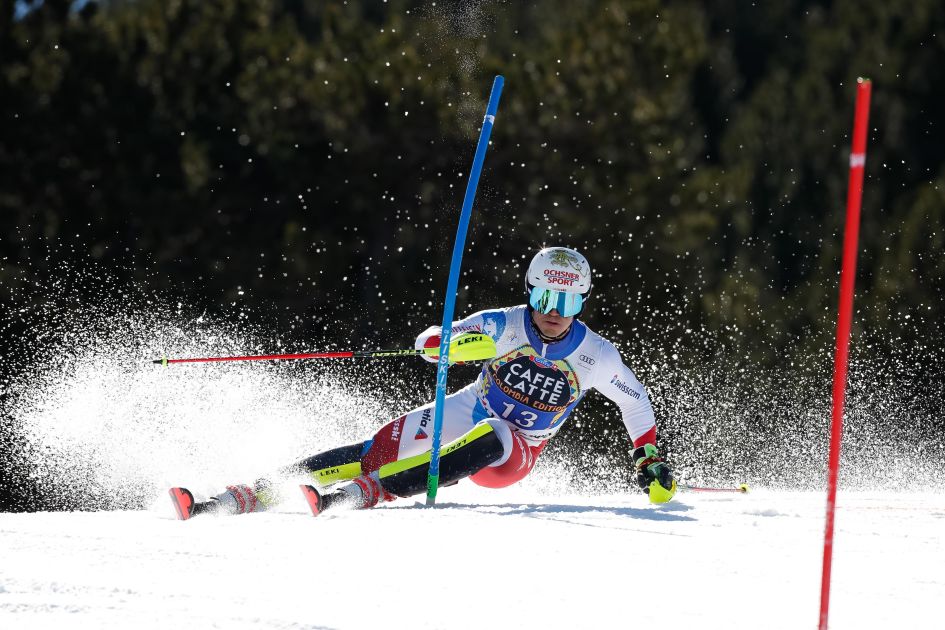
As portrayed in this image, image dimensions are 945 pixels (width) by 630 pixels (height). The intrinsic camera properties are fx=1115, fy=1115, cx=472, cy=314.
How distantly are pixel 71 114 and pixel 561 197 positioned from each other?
8.83 meters

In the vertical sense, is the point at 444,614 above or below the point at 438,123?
below

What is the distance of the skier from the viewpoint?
18.8ft

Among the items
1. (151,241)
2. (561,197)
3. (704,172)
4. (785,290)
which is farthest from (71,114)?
(785,290)

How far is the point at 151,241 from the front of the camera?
19375 millimetres

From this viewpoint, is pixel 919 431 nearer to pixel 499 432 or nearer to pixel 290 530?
pixel 499 432

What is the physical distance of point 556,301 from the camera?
582 centimetres

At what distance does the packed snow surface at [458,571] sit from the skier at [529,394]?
0.84 meters

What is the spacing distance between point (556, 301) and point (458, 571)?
2511 mm

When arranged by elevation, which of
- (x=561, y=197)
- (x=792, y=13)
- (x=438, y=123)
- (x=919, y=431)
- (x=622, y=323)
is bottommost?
(x=919, y=431)

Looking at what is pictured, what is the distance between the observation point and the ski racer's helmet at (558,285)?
19.1 ft

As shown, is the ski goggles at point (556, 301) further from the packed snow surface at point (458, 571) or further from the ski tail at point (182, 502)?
the ski tail at point (182, 502)

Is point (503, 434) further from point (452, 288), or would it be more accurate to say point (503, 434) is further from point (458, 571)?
point (458, 571)

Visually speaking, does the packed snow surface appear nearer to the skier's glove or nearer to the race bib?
the skier's glove

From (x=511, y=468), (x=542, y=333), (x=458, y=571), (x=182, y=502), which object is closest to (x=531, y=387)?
(x=542, y=333)
